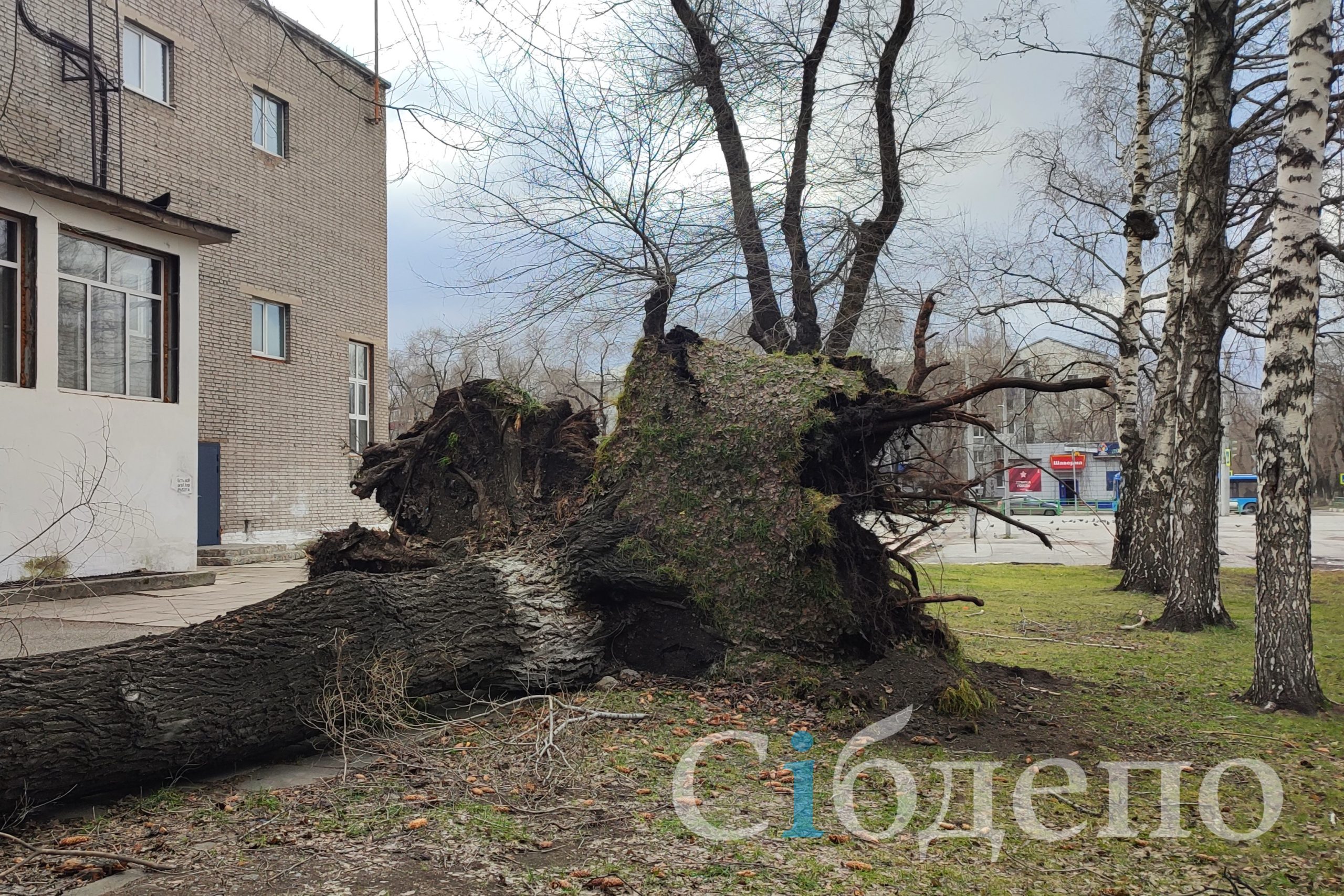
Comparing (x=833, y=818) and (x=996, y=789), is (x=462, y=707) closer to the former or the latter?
(x=833, y=818)

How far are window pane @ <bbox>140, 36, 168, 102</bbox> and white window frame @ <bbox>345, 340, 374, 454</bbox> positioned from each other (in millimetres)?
5991

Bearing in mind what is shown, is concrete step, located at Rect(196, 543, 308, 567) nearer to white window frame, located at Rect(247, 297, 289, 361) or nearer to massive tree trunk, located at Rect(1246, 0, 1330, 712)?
white window frame, located at Rect(247, 297, 289, 361)

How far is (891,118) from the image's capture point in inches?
415

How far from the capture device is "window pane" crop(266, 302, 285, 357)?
58.0 feet

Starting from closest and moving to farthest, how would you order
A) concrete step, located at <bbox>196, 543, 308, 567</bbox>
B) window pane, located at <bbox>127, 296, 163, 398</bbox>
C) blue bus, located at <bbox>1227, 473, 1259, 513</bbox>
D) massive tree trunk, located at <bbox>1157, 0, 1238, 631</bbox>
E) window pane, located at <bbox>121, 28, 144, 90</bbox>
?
massive tree trunk, located at <bbox>1157, 0, 1238, 631</bbox> → window pane, located at <bbox>127, 296, 163, 398</bbox> → window pane, located at <bbox>121, 28, 144, 90</bbox> → concrete step, located at <bbox>196, 543, 308, 567</bbox> → blue bus, located at <bbox>1227, 473, 1259, 513</bbox>

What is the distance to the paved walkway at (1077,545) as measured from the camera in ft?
59.6

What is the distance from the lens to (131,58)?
14938 mm

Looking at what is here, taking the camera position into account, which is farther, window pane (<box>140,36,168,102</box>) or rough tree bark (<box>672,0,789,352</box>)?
window pane (<box>140,36,168,102</box>)

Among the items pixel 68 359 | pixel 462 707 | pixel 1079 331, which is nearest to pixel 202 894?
pixel 462 707

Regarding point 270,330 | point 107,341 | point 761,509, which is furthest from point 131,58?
point 761,509

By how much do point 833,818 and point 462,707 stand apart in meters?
2.52

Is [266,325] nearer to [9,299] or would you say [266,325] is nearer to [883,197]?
[9,299]

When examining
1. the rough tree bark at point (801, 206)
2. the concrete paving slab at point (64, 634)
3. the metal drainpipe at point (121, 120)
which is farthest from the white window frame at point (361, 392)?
the rough tree bark at point (801, 206)

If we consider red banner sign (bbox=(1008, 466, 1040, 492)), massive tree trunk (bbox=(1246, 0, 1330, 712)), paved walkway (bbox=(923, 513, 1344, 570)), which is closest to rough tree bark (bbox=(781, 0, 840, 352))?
paved walkway (bbox=(923, 513, 1344, 570))
